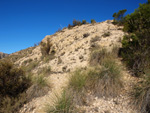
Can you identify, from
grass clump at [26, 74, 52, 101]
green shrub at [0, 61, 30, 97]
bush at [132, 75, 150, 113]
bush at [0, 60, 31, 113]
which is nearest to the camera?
bush at [132, 75, 150, 113]

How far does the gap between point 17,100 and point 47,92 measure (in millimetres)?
1114

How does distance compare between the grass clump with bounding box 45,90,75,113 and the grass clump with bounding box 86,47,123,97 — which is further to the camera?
the grass clump with bounding box 86,47,123,97

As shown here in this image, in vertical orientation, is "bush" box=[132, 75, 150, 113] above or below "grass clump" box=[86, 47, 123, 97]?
below

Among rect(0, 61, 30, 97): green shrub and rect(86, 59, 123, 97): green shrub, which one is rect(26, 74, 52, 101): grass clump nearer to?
rect(0, 61, 30, 97): green shrub

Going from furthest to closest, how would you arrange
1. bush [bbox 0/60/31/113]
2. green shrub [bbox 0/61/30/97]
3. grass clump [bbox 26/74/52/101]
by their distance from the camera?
grass clump [bbox 26/74/52/101]
green shrub [bbox 0/61/30/97]
bush [bbox 0/60/31/113]

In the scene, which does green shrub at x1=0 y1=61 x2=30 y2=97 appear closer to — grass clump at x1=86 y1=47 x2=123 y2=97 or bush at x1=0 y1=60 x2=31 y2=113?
bush at x1=0 y1=60 x2=31 y2=113

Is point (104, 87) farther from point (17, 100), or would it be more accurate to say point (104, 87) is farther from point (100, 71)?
point (17, 100)

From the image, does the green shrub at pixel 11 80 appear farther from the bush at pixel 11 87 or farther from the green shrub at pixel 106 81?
the green shrub at pixel 106 81

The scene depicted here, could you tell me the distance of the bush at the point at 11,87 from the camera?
9.21 feet

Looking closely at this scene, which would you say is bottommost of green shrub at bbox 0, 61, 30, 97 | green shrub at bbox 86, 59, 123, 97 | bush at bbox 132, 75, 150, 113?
bush at bbox 132, 75, 150, 113

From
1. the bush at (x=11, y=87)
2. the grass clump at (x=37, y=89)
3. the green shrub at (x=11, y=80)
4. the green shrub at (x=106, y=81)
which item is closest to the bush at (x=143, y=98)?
the green shrub at (x=106, y=81)

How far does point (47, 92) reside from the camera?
3605 mm

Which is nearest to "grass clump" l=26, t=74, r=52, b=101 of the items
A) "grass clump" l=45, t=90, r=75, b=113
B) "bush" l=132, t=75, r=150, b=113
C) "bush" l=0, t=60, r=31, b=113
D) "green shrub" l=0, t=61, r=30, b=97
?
"bush" l=0, t=60, r=31, b=113

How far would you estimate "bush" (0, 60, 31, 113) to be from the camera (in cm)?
281
